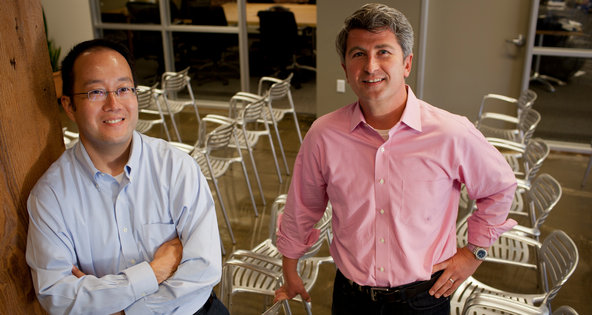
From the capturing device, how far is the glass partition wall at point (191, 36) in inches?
299

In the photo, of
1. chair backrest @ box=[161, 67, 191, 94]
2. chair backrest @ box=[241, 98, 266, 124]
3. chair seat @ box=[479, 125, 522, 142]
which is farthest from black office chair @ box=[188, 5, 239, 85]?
chair seat @ box=[479, 125, 522, 142]

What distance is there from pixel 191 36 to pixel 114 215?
22.2 ft

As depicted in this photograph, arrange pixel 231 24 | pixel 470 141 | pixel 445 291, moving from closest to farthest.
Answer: pixel 470 141
pixel 445 291
pixel 231 24

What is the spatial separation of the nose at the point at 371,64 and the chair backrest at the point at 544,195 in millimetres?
1874

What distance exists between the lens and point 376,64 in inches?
62.2

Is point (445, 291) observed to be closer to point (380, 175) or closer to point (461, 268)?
point (461, 268)

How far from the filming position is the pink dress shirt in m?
1.66

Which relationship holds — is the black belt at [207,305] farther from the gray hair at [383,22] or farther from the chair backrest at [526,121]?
the chair backrest at [526,121]

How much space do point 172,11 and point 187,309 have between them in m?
6.85

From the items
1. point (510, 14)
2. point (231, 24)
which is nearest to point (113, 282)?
point (510, 14)

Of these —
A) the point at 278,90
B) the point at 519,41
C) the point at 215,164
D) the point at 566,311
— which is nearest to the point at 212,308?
the point at 566,311

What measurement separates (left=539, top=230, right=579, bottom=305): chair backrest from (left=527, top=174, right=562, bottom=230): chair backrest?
375 millimetres

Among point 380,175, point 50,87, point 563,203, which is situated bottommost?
point 563,203

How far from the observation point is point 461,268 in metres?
1.80
